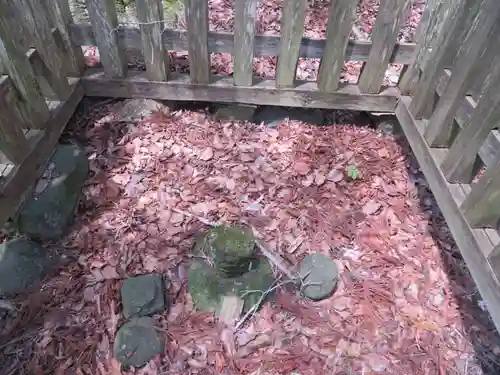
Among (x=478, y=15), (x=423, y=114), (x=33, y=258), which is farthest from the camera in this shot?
(x=423, y=114)

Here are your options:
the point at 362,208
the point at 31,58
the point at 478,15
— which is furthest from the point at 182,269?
the point at 478,15

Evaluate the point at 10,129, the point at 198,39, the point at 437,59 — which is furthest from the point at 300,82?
the point at 10,129

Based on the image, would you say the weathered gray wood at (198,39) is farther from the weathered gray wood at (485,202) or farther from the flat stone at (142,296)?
the weathered gray wood at (485,202)

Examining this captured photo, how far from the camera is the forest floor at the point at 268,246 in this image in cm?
220

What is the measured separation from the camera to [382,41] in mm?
2811

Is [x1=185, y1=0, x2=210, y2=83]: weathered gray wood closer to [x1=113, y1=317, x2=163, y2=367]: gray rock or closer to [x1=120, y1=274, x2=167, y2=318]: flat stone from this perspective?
[x1=120, y1=274, x2=167, y2=318]: flat stone

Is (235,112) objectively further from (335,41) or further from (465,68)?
(465,68)

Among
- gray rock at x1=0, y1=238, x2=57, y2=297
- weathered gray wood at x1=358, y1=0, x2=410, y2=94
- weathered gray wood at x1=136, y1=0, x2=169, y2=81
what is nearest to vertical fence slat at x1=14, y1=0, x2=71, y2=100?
weathered gray wood at x1=136, y1=0, x2=169, y2=81

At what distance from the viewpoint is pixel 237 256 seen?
2.24 metres

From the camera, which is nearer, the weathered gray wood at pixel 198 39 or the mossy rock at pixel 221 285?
the mossy rock at pixel 221 285

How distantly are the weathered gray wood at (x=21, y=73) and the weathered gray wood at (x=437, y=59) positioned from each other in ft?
7.97

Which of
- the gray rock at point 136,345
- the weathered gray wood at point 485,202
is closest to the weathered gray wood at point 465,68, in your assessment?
the weathered gray wood at point 485,202

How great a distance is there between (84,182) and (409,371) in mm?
2351

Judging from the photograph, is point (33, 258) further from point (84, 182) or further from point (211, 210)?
point (211, 210)
